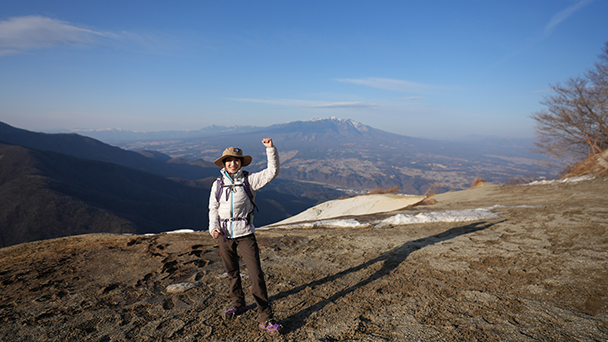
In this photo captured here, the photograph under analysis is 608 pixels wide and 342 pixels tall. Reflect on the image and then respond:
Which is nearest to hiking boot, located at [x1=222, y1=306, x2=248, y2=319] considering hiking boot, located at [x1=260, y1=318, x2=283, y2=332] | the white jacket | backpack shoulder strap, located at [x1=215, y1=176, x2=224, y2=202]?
hiking boot, located at [x1=260, y1=318, x2=283, y2=332]

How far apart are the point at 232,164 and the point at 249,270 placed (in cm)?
122

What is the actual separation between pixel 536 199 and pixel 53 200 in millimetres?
65541

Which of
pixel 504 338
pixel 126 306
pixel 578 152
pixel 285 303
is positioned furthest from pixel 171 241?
pixel 578 152

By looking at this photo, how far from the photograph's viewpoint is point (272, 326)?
9.72 feet

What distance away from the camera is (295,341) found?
2.80 meters

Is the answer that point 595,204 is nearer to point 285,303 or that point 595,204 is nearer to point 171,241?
point 285,303

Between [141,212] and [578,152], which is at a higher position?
[578,152]

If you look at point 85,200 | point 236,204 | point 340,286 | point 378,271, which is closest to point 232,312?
point 236,204

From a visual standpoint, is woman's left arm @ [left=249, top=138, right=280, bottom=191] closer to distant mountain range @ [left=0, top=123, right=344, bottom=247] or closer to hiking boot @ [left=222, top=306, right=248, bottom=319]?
hiking boot @ [left=222, top=306, right=248, bottom=319]

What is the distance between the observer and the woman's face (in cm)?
317

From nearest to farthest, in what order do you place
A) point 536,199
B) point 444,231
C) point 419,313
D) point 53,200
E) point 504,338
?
point 504,338
point 419,313
point 444,231
point 536,199
point 53,200

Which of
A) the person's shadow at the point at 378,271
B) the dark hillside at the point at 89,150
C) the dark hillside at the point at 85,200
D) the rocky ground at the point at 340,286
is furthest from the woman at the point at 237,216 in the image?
the dark hillside at the point at 89,150

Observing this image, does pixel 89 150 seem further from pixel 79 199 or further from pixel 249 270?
pixel 249 270

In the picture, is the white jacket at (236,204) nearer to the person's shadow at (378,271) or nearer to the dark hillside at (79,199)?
the person's shadow at (378,271)
